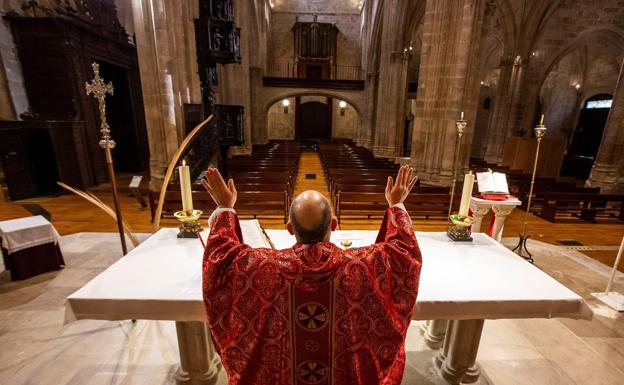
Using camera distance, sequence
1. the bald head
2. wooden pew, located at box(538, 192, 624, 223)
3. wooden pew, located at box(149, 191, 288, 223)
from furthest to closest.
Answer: wooden pew, located at box(538, 192, 624, 223) → wooden pew, located at box(149, 191, 288, 223) → the bald head

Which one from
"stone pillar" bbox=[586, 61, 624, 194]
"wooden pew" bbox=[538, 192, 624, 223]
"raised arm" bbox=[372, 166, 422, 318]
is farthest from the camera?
"stone pillar" bbox=[586, 61, 624, 194]

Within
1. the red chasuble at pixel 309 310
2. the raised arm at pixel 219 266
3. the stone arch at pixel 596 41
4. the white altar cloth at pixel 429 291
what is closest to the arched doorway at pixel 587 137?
the stone arch at pixel 596 41

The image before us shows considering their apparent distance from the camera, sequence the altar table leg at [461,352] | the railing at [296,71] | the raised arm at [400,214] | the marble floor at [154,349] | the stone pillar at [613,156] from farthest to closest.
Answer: the railing at [296,71], the stone pillar at [613,156], the marble floor at [154,349], the altar table leg at [461,352], the raised arm at [400,214]

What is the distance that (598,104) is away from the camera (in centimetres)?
1516

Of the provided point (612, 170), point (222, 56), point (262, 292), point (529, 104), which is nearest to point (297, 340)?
point (262, 292)

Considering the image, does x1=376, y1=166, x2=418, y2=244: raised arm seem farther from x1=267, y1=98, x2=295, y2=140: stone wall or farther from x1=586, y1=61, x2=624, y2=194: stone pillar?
x1=267, y1=98, x2=295, y2=140: stone wall

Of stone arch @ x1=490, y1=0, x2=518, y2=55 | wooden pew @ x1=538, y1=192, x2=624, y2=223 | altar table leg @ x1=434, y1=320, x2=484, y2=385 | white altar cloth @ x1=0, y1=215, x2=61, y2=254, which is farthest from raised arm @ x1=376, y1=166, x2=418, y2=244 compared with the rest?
stone arch @ x1=490, y1=0, x2=518, y2=55

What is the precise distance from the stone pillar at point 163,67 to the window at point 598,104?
1958cm

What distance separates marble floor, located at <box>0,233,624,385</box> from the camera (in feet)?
8.66

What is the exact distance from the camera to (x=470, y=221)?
251cm

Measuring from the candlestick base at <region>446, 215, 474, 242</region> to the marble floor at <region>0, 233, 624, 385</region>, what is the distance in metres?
1.24


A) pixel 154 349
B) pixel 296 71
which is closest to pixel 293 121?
pixel 296 71

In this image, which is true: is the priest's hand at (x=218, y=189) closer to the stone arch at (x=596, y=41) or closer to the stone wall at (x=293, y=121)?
the stone arch at (x=596, y=41)

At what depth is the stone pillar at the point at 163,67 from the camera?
7.80 metres
